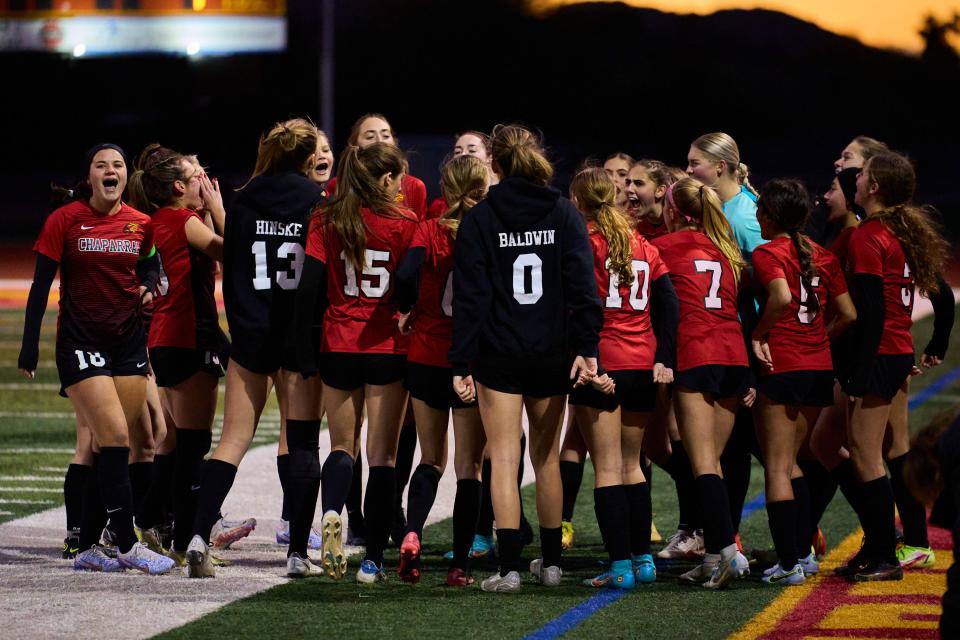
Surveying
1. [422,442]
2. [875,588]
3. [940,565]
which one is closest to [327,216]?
[422,442]

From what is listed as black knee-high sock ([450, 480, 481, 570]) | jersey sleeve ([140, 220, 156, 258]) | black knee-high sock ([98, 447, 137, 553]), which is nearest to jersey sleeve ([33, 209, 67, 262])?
jersey sleeve ([140, 220, 156, 258])

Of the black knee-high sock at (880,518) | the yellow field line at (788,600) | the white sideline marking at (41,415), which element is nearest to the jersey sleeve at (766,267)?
the black knee-high sock at (880,518)

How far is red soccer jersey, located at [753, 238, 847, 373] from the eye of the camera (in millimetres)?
6656

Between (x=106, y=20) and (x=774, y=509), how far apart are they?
3355cm

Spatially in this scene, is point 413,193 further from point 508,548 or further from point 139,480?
point 508,548

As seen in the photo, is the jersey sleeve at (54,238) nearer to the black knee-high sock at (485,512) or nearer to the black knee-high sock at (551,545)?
the black knee-high sock at (485,512)

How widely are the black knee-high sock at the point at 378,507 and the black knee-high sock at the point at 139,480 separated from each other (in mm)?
1439

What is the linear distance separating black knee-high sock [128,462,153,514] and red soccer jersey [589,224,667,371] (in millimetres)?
2503

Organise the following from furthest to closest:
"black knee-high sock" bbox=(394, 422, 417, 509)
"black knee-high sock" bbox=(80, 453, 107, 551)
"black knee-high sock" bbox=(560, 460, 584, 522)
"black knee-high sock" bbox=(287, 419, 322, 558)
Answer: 1. "black knee-high sock" bbox=(394, 422, 417, 509)
2. "black knee-high sock" bbox=(560, 460, 584, 522)
3. "black knee-high sock" bbox=(80, 453, 107, 551)
4. "black knee-high sock" bbox=(287, 419, 322, 558)

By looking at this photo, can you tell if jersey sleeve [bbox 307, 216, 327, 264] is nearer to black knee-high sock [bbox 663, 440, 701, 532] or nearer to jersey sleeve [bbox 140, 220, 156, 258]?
jersey sleeve [bbox 140, 220, 156, 258]

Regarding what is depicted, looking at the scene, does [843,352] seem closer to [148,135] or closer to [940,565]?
[940,565]

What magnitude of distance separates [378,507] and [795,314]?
2086mm

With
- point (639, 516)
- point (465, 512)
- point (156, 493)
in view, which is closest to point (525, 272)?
point (465, 512)

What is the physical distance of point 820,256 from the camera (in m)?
6.79
